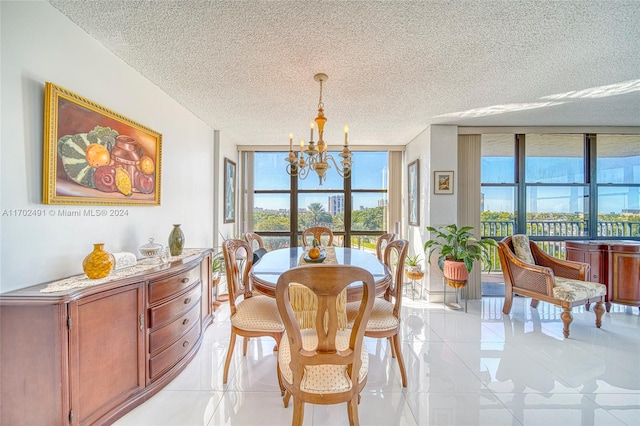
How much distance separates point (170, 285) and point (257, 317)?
0.70 meters

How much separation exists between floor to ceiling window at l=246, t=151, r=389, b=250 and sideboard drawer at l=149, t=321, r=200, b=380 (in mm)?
2789

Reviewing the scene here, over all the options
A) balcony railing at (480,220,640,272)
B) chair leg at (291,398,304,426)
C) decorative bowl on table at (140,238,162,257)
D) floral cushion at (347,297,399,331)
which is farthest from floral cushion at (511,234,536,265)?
decorative bowl on table at (140,238,162,257)

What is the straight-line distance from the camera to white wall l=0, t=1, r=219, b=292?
135cm

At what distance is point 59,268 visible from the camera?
1605mm

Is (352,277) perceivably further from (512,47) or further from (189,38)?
(512,47)

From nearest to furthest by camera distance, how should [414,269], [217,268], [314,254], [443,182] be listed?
[314,254]
[217,268]
[443,182]
[414,269]

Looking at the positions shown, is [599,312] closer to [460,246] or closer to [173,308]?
[460,246]

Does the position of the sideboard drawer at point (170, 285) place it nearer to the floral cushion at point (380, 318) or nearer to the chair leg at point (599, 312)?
the floral cushion at point (380, 318)

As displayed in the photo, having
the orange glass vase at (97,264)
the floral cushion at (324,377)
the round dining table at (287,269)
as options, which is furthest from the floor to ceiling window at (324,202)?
the floral cushion at (324,377)

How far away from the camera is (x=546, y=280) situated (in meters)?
2.96

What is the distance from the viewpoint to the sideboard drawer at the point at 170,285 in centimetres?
181

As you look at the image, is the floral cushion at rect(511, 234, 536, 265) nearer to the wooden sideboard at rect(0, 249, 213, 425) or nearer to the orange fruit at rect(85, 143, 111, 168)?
the wooden sideboard at rect(0, 249, 213, 425)

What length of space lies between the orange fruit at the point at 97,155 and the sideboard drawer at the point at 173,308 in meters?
1.10

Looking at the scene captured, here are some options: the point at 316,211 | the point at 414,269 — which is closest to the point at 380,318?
the point at 414,269
